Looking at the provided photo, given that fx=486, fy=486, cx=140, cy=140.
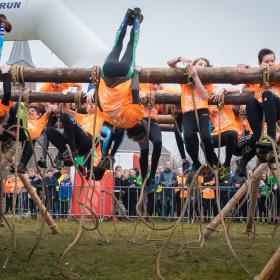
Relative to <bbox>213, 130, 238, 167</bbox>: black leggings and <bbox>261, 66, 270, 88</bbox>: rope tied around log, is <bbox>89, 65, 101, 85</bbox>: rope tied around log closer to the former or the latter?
<bbox>261, 66, 270, 88</bbox>: rope tied around log

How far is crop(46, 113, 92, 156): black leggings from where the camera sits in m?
7.04

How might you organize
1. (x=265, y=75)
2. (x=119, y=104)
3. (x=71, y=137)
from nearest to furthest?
1. (x=265, y=75)
2. (x=119, y=104)
3. (x=71, y=137)

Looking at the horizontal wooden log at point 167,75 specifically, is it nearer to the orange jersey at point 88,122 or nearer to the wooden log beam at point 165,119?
the orange jersey at point 88,122

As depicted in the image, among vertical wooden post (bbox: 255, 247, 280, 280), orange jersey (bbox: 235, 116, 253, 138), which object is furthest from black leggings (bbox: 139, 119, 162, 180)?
vertical wooden post (bbox: 255, 247, 280, 280)

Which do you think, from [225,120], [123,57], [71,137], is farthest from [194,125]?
[71,137]

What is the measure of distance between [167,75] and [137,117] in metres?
0.91

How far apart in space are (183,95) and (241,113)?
1.45 metres

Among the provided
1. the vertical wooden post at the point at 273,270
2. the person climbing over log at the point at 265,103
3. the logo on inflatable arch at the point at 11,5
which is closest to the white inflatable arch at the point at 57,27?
the logo on inflatable arch at the point at 11,5

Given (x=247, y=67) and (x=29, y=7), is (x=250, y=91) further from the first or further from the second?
(x=29, y=7)

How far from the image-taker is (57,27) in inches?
415

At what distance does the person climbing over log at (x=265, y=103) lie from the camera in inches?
200

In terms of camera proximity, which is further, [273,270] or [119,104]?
[119,104]

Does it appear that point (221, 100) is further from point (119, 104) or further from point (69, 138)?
point (69, 138)

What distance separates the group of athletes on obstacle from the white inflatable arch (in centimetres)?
277
